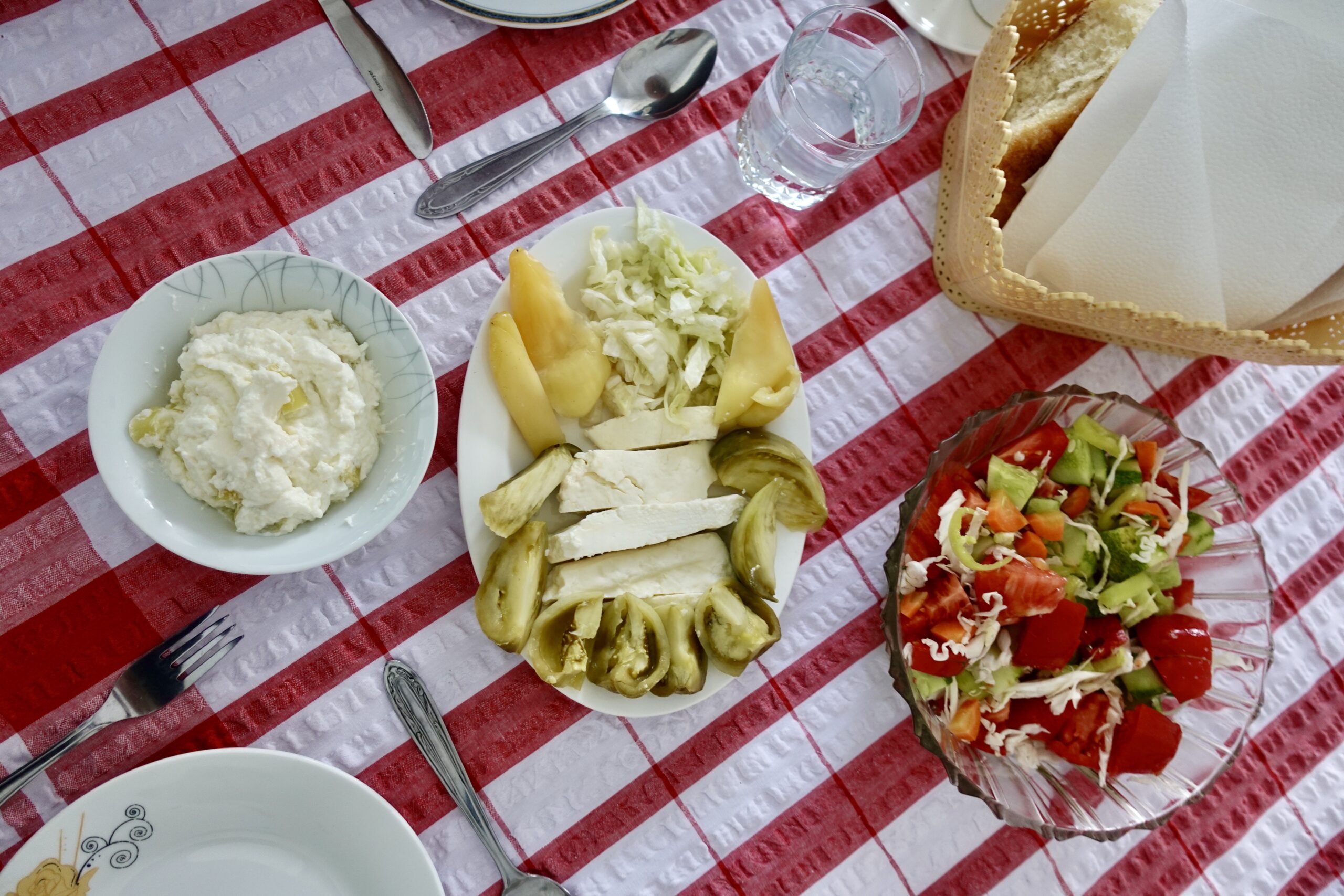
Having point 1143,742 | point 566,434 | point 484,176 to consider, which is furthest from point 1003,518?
point 484,176

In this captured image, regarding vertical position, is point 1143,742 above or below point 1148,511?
below

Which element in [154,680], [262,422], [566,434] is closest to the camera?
[262,422]

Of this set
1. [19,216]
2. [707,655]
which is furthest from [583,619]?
[19,216]

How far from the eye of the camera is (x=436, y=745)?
4.29ft

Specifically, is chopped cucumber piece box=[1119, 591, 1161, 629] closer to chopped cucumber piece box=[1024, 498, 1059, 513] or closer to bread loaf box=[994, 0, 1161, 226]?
chopped cucumber piece box=[1024, 498, 1059, 513]

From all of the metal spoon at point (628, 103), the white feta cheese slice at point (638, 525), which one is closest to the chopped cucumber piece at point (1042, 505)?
the white feta cheese slice at point (638, 525)

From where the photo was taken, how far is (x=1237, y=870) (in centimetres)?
154

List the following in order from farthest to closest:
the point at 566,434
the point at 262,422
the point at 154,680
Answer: the point at 566,434, the point at 154,680, the point at 262,422

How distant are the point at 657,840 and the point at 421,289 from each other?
91cm

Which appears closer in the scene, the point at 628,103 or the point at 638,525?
the point at 638,525

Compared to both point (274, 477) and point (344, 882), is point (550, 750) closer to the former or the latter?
point (344, 882)

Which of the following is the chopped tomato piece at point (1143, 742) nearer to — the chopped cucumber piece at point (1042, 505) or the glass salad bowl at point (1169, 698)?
the glass salad bowl at point (1169, 698)

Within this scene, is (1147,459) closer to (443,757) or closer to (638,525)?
(638,525)

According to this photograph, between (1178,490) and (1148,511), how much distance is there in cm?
8
